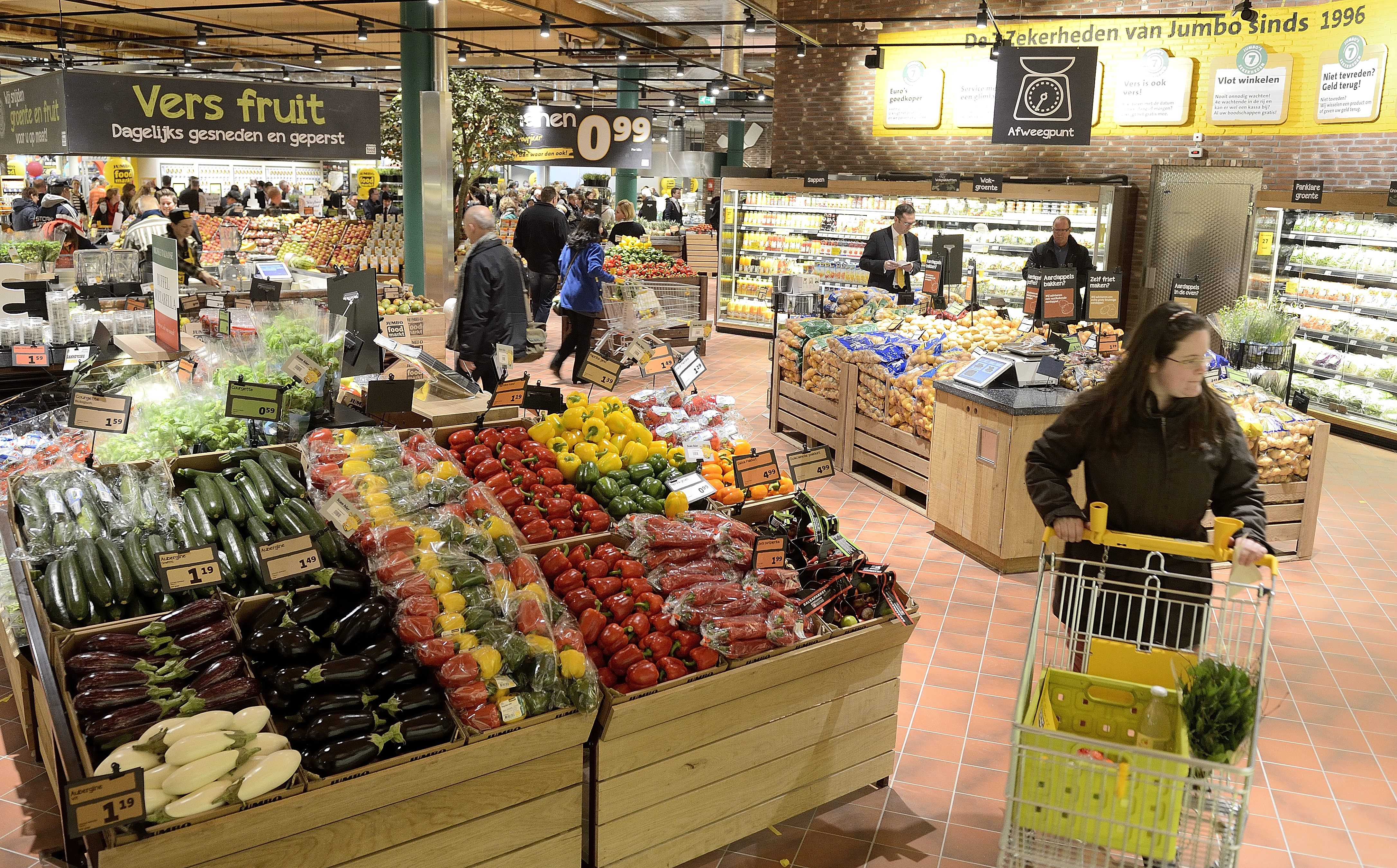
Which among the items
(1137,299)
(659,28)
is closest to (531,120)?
(659,28)

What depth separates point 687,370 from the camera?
4.93m

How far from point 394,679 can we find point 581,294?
23.8 ft

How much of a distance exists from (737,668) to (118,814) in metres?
1.52

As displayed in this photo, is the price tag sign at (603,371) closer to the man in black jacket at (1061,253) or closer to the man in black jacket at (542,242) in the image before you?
the man in black jacket at (1061,253)

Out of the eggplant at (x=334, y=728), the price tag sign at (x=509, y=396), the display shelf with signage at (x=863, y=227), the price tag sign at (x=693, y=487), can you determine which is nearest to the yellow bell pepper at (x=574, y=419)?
the price tag sign at (x=509, y=396)

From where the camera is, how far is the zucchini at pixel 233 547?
310 centimetres

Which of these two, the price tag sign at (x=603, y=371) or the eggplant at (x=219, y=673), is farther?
the price tag sign at (x=603, y=371)

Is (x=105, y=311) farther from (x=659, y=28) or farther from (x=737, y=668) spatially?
(x=659, y=28)

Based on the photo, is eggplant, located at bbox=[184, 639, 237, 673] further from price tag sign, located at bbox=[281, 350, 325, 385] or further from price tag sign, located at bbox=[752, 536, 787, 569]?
price tag sign, located at bbox=[281, 350, 325, 385]

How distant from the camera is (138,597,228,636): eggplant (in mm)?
2736

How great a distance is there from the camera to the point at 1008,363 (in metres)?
5.58

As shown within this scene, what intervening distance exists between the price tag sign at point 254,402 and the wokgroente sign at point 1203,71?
9.29m

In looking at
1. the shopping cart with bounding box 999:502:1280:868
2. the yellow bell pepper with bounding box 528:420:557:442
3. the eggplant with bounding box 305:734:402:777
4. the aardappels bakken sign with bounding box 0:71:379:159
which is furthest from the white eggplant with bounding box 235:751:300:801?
the aardappels bakken sign with bounding box 0:71:379:159

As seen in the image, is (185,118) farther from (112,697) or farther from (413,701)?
(413,701)
